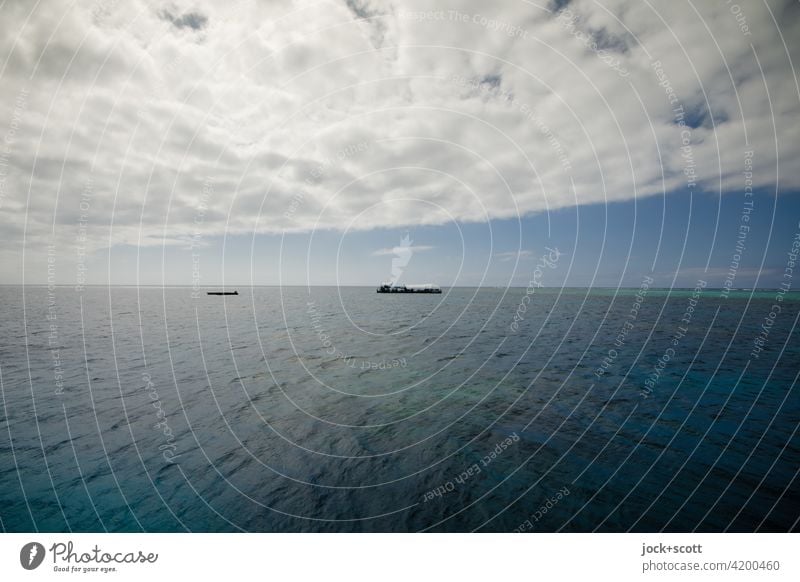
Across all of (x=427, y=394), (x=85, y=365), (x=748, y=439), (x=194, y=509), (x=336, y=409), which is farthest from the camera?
(x=85, y=365)

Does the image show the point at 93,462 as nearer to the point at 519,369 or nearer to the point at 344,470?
the point at 344,470

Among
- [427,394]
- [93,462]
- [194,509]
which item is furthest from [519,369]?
[93,462]

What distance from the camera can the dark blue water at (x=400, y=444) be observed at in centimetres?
780

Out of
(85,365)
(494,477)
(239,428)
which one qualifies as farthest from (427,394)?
(85,365)

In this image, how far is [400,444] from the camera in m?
11.2

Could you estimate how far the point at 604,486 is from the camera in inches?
345

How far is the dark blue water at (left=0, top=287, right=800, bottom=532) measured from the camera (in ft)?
25.6

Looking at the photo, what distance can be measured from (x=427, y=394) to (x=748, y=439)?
11679mm
